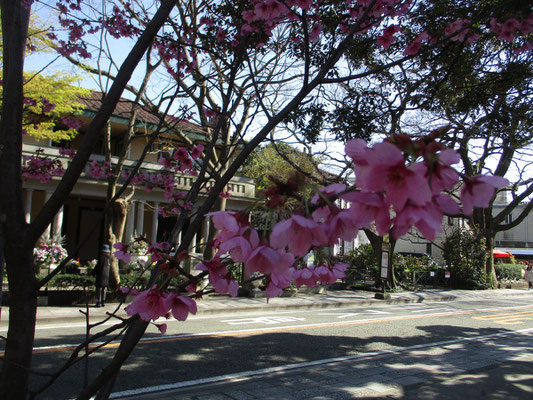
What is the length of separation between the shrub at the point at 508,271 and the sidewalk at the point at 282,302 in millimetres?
6898

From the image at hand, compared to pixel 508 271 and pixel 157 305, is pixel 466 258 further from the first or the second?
pixel 157 305

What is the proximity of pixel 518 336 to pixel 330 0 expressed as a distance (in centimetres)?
830

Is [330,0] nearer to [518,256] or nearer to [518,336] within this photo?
[518,336]

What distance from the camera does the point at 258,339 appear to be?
27.3 ft

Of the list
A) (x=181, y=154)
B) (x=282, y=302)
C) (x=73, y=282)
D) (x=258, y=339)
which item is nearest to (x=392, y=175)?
(x=181, y=154)

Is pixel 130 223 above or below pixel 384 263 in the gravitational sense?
above

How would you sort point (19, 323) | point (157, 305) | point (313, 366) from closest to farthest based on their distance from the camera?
1. point (157, 305)
2. point (19, 323)
3. point (313, 366)

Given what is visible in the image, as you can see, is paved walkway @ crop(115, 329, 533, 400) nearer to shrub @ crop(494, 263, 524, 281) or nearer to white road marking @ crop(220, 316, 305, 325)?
white road marking @ crop(220, 316, 305, 325)

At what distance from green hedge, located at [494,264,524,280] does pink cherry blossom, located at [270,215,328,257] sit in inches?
1170

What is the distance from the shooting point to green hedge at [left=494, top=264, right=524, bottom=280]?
2684 cm

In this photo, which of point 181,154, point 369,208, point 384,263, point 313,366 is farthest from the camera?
point 384,263

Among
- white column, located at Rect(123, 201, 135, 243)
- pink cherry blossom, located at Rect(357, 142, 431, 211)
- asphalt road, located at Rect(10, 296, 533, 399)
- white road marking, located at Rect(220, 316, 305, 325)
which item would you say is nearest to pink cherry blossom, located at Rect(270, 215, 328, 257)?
pink cherry blossom, located at Rect(357, 142, 431, 211)

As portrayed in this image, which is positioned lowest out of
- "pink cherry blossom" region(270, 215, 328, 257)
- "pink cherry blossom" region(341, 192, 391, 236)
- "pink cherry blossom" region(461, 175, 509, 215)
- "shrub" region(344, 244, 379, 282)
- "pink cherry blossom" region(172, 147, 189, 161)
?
"shrub" region(344, 244, 379, 282)

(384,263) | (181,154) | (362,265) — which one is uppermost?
(181,154)
